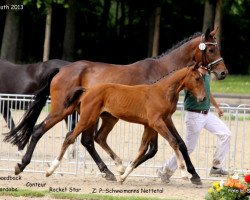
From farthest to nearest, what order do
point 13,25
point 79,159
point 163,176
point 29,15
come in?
point 29,15
point 13,25
point 79,159
point 163,176

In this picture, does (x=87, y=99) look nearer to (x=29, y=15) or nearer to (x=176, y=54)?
(x=176, y=54)

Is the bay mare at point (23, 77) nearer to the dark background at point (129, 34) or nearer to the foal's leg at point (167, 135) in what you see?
the foal's leg at point (167, 135)

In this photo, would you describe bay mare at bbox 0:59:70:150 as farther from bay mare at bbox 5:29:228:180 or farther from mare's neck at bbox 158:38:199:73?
mare's neck at bbox 158:38:199:73

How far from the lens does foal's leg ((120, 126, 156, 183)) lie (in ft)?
36.4

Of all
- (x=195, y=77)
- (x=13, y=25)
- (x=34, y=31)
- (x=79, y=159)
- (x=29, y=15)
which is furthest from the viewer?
(x=34, y=31)

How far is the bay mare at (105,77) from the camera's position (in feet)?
38.4

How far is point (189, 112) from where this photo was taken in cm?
1160

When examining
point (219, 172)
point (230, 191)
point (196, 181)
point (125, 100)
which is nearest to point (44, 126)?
point (125, 100)

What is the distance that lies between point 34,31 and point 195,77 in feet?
84.1

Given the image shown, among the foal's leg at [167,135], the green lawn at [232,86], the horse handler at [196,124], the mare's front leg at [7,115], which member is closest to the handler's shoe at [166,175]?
the horse handler at [196,124]

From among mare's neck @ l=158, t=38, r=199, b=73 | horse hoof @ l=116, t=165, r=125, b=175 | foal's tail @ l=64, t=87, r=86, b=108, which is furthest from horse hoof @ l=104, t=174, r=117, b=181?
mare's neck @ l=158, t=38, r=199, b=73

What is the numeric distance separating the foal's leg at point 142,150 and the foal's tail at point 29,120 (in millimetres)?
1641

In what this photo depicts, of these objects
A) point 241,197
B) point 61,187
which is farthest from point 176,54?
point 241,197

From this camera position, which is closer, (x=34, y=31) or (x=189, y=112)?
(x=189, y=112)
